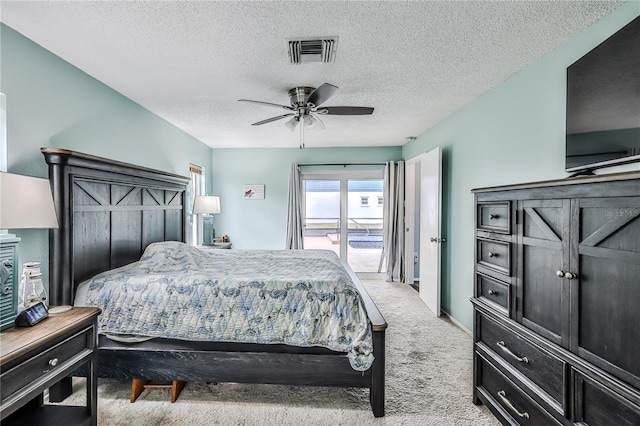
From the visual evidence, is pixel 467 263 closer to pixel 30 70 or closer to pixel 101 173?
pixel 101 173

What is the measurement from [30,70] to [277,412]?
2.83 m

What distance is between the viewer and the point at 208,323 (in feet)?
6.93

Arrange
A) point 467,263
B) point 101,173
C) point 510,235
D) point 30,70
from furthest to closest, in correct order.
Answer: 1. point 467,263
2. point 101,173
3. point 30,70
4. point 510,235

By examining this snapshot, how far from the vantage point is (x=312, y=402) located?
2.21 m

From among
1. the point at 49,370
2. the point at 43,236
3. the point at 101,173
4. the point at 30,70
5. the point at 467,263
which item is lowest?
the point at 49,370

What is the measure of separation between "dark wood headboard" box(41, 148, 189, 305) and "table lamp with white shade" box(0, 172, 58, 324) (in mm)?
410

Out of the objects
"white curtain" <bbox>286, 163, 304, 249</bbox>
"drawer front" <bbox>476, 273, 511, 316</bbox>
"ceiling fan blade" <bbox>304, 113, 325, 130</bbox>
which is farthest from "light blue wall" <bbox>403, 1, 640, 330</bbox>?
"white curtain" <bbox>286, 163, 304, 249</bbox>

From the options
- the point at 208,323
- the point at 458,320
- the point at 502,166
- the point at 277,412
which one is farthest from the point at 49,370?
the point at 458,320

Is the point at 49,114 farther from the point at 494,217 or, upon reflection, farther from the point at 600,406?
the point at 600,406

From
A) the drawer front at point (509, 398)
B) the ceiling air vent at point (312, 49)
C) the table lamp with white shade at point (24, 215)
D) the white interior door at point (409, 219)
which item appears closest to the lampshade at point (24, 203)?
the table lamp with white shade at point (24, 215)

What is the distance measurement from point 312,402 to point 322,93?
7.50ft

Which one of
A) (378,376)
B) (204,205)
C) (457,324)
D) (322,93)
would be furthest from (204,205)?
(457,324)

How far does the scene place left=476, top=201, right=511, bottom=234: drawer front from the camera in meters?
1.82

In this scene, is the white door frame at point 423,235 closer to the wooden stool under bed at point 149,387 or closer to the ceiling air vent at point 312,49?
the ceiling air vent at point 312,49
